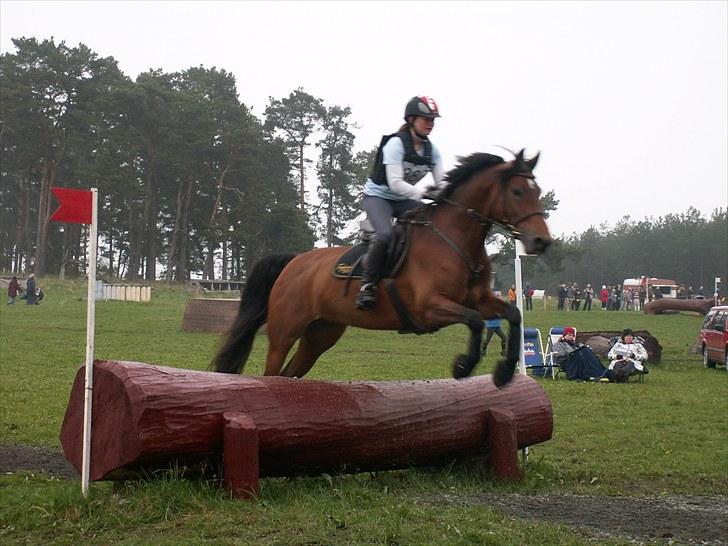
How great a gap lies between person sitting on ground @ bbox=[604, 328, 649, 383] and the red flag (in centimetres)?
1226

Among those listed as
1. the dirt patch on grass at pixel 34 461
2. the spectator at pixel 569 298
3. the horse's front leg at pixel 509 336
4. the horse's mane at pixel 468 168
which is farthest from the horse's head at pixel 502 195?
the spectator at pixel 569 298

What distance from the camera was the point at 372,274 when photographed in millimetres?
6691

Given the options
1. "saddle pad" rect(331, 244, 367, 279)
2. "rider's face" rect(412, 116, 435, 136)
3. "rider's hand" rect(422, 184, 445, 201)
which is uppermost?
"rider's face" rect(412, 116, 435, 136)

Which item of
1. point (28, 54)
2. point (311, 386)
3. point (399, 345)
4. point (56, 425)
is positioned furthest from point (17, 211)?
point (311, 386)

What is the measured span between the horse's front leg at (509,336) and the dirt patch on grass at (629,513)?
924 mm

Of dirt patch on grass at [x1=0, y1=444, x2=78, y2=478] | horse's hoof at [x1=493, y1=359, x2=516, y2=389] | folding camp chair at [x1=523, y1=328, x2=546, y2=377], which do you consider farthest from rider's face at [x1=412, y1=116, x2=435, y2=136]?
folding camp chair at [x1=523, y1=328, x2=546, y2=377]

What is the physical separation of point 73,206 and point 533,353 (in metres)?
12.8

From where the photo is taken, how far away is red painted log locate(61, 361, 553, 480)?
5441mm

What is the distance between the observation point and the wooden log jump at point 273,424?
5.46 m

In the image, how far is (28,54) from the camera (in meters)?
46.1

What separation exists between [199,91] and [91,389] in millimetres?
47916

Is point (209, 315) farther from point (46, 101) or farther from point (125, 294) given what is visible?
point (46, 101)

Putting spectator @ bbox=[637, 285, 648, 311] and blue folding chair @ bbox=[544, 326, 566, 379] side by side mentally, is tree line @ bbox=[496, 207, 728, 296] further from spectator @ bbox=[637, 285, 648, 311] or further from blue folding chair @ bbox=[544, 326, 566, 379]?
blue folding chair @ bbox=[544, 326, 566, 379]

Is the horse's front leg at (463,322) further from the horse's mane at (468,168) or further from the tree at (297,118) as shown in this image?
the tree at (297,118)
